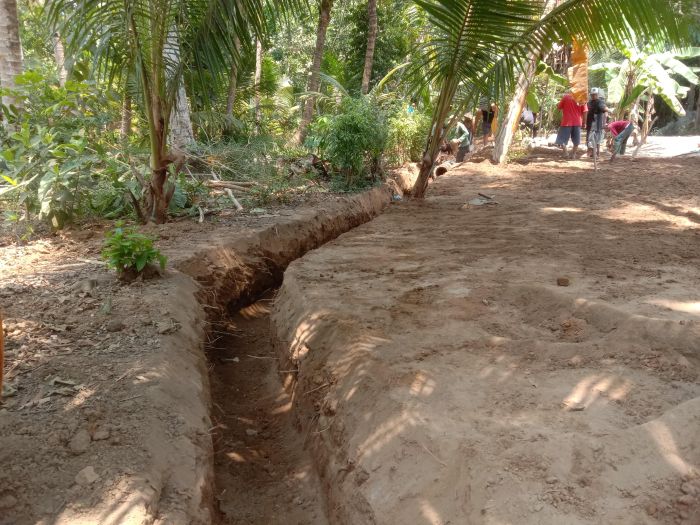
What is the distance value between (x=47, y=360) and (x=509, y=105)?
1078 cm

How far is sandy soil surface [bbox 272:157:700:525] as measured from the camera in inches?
85.5

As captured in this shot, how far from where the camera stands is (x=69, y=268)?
4395 mm

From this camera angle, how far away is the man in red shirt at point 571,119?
36.3ft

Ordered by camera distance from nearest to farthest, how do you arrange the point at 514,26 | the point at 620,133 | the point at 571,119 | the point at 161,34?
the point at 161,34
the point at 514,26
the point at 571,119
the point at 620,133

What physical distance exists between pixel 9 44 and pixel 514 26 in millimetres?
5733

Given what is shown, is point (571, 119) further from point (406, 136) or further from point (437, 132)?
point (437, 132)

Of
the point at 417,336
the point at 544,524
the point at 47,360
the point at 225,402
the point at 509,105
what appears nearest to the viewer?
the point at 544,524

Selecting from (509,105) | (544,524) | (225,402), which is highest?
(509,105)

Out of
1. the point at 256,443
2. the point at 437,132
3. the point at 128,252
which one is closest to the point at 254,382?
the point at 256,443

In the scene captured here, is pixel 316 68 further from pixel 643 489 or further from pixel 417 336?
pixel 643 489

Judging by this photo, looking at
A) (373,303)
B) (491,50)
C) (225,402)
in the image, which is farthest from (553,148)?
(225,402)

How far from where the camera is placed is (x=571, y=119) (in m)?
11.4

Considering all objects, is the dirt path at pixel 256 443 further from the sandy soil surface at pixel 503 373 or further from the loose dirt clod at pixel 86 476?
the loose dirt clod at pixel 86 476

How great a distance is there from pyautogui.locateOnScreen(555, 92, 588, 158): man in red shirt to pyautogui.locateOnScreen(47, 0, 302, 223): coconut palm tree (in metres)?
8.15
